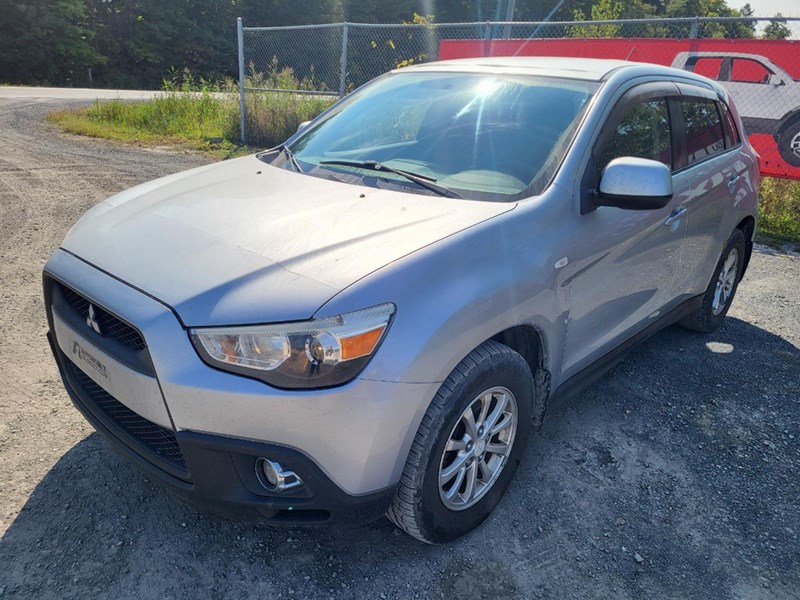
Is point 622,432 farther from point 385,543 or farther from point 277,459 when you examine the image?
point 277,459

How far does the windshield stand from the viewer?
2.72m

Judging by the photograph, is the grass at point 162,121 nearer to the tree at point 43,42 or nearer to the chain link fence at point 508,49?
the chain link fence at point 508,49

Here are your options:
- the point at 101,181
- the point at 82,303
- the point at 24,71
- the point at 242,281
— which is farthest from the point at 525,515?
the point at 24,71

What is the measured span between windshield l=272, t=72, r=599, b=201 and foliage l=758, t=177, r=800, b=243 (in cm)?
587

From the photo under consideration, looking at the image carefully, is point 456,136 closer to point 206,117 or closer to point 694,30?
point 694,30

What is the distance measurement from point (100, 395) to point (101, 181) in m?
6.68

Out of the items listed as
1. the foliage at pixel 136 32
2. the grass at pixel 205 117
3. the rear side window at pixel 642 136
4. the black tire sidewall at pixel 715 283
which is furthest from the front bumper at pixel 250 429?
the foliage at pixel 136 32

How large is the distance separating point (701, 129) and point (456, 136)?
180cm

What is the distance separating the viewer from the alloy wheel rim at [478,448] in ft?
7.57

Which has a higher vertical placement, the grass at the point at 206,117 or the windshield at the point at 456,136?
the windshield at the point at 456,136

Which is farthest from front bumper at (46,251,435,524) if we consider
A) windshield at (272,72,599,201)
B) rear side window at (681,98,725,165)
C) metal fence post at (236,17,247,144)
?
metal fence post at (236,17,247,144)

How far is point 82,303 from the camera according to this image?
7.68ft

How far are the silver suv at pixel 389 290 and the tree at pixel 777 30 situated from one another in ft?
16.5

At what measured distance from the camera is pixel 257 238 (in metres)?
2.28
